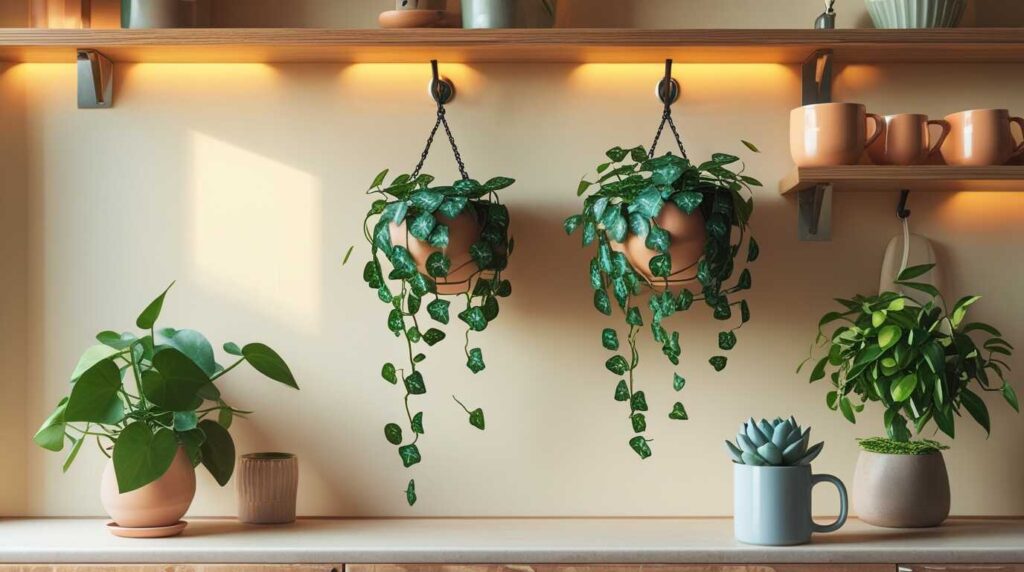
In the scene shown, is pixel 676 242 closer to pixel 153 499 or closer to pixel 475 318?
pixel 475 318

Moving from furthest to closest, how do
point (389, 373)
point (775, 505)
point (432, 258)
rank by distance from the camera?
point (389, 373)
point (432, 258)
point (775, 505)

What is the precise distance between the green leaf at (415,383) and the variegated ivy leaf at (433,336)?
68mm

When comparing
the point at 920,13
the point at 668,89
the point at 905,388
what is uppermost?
the point at 920,13

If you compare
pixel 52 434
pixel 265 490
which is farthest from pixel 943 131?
pixel 52 434

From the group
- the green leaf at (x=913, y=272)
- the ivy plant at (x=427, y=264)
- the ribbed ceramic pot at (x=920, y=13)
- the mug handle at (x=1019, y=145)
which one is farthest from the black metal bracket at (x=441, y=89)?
the mug handle at (x=1019, y=145)

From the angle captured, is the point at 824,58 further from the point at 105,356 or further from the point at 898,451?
the point at 105,356

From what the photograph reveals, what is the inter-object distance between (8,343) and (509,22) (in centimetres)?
116

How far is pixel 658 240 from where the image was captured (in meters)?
1.69

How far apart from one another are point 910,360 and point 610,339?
53cm

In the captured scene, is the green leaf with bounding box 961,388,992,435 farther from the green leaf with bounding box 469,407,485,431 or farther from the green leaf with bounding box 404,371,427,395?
the green leaf with bounding box 404,371,427,395

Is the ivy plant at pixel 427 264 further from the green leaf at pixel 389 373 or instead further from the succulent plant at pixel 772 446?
the succulent plant at pixel 772 446

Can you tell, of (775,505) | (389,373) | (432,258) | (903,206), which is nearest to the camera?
(775,505)

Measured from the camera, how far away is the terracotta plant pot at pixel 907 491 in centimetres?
178

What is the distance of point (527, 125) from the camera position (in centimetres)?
199
